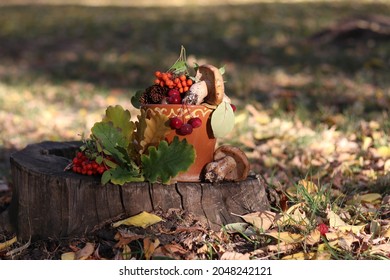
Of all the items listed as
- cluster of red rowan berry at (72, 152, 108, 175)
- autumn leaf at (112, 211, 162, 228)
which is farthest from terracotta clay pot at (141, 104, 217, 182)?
cluster of red rowan berry at (72, 152, 108, 175)

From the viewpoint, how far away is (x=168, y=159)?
2.99 m


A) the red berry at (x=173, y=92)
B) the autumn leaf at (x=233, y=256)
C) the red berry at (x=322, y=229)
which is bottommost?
the autumn leaf at (x=233, y=256)

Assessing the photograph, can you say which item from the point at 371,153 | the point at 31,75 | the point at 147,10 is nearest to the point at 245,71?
the point at 31,75

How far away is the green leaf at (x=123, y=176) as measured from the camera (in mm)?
2990

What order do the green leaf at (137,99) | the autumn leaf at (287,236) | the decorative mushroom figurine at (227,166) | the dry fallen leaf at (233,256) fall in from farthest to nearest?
the green leaf at (137,99) → the decorative mushroom figurine at (227,166) → the autumn leaf at (287,236) → the dry fallen leaf at (233,256)

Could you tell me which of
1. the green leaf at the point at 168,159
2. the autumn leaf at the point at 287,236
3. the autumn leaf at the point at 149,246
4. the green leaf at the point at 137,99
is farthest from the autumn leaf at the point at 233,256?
the green leaf at the point at 137,99

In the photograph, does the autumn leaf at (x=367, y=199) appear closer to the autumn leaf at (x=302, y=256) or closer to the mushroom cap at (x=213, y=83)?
the autumn leaf at (x=302, y=256)

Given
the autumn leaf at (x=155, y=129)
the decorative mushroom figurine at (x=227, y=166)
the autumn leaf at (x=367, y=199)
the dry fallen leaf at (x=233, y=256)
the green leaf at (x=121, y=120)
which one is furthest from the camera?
the autumn leaf at (x=367, y=199)

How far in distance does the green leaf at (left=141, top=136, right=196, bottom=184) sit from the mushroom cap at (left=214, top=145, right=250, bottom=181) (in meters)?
0.29

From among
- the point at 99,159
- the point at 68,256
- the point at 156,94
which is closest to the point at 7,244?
the point at 68,256

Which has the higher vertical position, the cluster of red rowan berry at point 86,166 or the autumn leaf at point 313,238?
the cluster of red rowan berry at point 86,166

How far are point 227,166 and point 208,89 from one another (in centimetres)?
39

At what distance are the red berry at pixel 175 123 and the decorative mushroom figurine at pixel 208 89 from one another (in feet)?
0.35

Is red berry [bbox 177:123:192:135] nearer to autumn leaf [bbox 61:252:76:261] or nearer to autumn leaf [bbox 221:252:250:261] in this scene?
autumn leaf [bbox 221:252:250:261]
